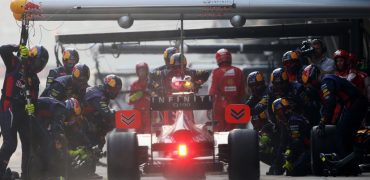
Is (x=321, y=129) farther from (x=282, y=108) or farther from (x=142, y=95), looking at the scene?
(x=142, y=95)

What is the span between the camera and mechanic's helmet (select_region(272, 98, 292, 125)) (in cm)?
1717

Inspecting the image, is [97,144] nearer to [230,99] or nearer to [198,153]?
[230,99]

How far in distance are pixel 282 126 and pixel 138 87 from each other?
18.3 feet

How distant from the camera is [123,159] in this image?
46.0ft

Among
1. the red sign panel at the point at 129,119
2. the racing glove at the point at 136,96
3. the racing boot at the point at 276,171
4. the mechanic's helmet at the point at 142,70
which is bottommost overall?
the racing boot at the point at 276,171

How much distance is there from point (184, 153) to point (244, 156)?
0.73 m

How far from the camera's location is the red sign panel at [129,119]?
1490cm

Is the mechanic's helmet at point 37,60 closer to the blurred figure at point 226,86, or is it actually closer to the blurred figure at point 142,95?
the blurred figure at point 142,95

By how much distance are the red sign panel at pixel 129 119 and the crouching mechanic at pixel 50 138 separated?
1.10 m

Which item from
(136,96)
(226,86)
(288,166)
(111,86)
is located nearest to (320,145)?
(288,166)

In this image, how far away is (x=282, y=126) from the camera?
17.4 metres

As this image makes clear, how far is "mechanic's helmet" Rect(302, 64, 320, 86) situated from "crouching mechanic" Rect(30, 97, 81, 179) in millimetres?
3525

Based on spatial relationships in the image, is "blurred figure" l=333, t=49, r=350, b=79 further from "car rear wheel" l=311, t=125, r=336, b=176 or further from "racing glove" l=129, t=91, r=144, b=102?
"racing glove" l=129, t=91, r=144, b=102

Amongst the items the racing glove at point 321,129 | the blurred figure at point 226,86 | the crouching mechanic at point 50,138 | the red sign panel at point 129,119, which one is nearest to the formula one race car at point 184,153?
the red sign panel at point 129,119
